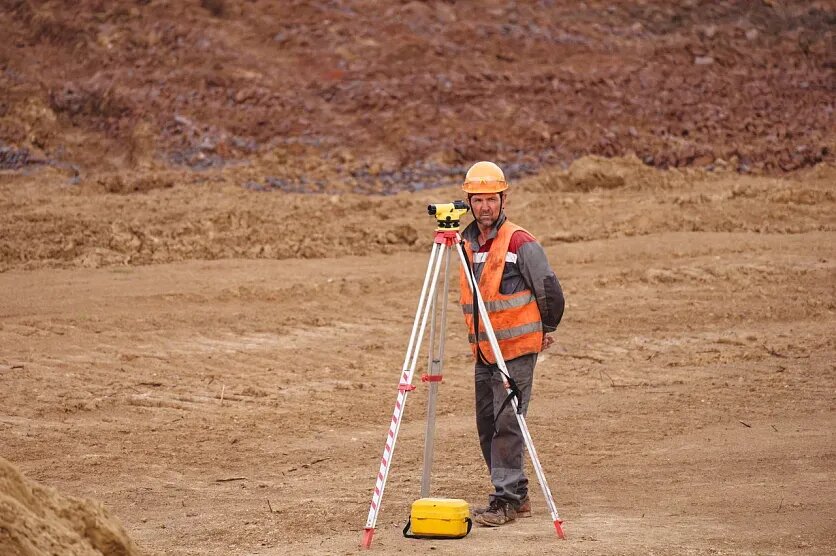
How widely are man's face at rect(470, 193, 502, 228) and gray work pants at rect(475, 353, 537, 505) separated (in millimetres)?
781

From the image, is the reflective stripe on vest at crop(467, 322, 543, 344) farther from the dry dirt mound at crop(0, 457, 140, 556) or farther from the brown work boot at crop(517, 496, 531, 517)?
the dry dirt mound at crop(0, 457, 140, 556)

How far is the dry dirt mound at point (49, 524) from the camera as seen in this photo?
14.5 feet

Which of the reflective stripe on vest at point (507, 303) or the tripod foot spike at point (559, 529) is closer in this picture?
the tripod foot spike at point (559, 529)

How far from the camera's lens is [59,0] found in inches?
814

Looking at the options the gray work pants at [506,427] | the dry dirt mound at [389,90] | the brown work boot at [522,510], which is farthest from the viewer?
the dry dirt mound at [389,90]

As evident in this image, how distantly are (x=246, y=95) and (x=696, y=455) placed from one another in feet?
40.5

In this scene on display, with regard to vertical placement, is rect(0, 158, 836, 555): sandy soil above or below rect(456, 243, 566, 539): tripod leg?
below

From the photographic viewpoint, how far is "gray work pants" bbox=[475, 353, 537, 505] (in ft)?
21.9

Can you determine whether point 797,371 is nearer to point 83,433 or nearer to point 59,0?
point 83,433

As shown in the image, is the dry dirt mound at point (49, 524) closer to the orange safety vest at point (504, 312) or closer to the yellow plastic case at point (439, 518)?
the yellow plastic case at point (439, 518)

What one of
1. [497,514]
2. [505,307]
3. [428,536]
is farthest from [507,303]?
[428,536]

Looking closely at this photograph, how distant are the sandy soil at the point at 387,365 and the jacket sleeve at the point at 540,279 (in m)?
1.20

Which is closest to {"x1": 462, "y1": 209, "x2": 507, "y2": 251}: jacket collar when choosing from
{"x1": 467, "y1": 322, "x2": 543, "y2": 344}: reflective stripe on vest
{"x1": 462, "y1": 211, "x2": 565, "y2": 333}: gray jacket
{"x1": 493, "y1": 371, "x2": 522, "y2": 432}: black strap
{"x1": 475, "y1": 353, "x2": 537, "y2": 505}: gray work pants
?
{"x1": 462, "y1": 211, "x2": 565, "y2": 333}: gray jacket

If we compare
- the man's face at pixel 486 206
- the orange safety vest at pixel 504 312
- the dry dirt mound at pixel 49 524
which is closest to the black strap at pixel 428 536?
the orange safety vest at pixel 504 312
